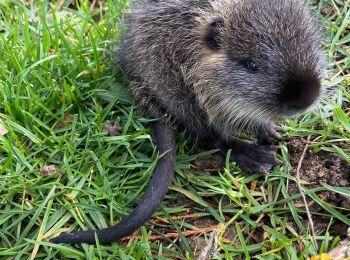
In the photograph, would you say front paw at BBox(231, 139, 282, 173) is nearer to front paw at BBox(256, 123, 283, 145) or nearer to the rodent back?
front paw at BBox(256, 123, 283, 145)

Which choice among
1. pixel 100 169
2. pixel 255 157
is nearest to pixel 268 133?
pixel 255 157

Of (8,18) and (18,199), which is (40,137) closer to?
(18,199)

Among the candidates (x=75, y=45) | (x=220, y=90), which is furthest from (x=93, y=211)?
(x=75, y=45)

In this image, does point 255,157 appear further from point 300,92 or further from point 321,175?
point 300,92

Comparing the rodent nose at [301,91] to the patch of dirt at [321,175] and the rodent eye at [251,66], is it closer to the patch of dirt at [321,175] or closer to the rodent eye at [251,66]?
the rodent eye at [251,66]

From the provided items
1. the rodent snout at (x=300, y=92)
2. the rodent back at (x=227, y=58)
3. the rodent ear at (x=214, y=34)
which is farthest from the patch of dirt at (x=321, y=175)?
the rodent ear at (x=214, y=34)

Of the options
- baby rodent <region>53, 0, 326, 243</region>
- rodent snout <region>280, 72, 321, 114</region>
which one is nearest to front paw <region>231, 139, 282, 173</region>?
baby rodent <region>53, 0, 326, 243</region>
